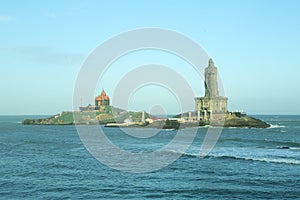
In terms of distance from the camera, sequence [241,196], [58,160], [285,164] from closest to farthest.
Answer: [241,196]
[285,164]
[58,160]

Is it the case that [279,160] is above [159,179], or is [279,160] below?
above

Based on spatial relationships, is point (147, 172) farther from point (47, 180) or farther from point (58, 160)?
point (58, 160)

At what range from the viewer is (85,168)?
172ft

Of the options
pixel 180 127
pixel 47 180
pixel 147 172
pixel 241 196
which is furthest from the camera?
pixel 180 127

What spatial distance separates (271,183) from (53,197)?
2325 centimetres

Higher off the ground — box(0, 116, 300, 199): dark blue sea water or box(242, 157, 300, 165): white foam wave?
box(242, 157, 300, 165): white foam wave

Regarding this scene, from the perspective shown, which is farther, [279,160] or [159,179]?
[279,160]

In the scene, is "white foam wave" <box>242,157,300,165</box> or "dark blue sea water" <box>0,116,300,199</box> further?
"white foam wave" <box>242,157,300,165</box>

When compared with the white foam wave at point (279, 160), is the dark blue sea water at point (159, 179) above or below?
below

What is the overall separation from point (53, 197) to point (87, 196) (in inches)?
127

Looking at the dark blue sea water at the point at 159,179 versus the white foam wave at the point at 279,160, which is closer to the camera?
the dark blue sea water at the point at 159,179

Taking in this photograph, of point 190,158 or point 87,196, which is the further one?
point 190,158

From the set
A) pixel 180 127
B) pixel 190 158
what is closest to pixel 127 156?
pixel 190 158

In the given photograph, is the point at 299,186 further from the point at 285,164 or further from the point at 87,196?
the point at 87,196
